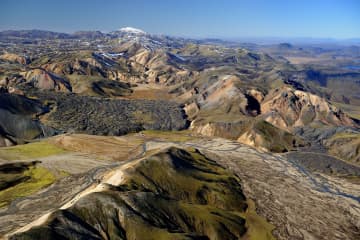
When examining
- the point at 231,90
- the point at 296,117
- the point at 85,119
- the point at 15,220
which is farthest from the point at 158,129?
the point at 15,220

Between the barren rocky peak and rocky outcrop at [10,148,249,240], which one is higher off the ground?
rocky outcrop at [10,148,249,240]

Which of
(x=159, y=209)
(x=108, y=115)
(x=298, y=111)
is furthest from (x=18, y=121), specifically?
(x=298, y=111)

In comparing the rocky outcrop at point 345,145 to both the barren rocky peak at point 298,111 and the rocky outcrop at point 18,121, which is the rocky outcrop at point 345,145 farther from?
the rocky outcrop at point 18,121

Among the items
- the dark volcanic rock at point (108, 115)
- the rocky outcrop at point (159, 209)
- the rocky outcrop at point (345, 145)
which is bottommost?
the rocky outcrop at point (345, 145)

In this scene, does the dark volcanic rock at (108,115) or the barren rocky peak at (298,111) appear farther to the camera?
the barren rocky peak at (298,111)

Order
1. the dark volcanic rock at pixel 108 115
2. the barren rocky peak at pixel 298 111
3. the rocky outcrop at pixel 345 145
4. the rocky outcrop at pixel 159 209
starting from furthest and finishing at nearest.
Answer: the barren rocky peak at pixel 298 111
the dark volcanic rock at pixel 108 115
the rocky outcrop at pixel 345 145
the rocky outcrop at pixel 159 209

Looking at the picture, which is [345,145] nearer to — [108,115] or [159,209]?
[108,115]

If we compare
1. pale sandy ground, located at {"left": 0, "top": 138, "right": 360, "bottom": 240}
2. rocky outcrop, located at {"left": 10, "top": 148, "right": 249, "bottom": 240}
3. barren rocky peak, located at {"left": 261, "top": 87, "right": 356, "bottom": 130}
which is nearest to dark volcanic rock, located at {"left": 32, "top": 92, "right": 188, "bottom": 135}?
pale sandy ground, located at {"left": 0, "top": 138, "right": 360, "bottom": 240}

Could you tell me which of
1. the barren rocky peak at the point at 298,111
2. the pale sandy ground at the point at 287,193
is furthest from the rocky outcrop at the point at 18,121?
the barren rocky peak at the point at 298,111

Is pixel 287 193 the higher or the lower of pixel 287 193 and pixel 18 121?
the lower

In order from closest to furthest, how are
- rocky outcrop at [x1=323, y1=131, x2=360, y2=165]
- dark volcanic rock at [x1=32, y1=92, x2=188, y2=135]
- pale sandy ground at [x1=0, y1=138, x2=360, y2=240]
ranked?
pale sandy ground at [x1=0, y1=138, x2=360, y2=240] < rocky outcrop at [x1=323, y1=131, x2=360, y2=165] < dark volcanic rock at [x1=32, y1=92, x2=188, y2=135]

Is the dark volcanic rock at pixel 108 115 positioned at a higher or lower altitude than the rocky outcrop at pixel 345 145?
higher

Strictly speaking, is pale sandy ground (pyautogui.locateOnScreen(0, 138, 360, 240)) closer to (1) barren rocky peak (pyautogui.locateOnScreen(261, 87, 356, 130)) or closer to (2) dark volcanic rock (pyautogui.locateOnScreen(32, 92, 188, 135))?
(2) dark volcanic rock (pyautogui.locateOnScreen(32, 92, 188, 135))
